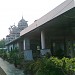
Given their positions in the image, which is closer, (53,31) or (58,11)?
(58,11)

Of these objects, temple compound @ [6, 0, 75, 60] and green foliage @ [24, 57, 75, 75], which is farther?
temple compound @ [6, 0, 75, 60]

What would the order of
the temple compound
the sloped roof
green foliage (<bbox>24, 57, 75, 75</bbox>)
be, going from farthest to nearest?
the temple compound, the sloped roof, green foliage (<bbox>24, 57, 75, 75</bbox>)

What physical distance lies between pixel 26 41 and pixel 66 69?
19297 mm

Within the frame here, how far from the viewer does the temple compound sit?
13712 millimetres

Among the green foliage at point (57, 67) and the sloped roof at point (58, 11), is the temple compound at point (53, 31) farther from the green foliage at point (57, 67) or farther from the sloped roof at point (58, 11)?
the green foliage at point (57, 67)

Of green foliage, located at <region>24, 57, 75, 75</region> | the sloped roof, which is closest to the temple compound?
the sloped roof

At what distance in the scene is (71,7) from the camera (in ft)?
38.9

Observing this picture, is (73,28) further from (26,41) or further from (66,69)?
(66,69)

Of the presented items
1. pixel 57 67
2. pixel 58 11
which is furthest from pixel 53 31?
pixel 57 67

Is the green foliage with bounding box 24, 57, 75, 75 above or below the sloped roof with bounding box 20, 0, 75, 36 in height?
below

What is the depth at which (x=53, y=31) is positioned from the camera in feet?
78.7

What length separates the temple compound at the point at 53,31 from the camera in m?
13.7

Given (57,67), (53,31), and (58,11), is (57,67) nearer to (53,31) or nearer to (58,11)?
(58,11)

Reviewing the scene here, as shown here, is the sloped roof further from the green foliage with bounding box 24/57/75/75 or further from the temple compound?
the green foliage with bounding box 24/57/75/75
